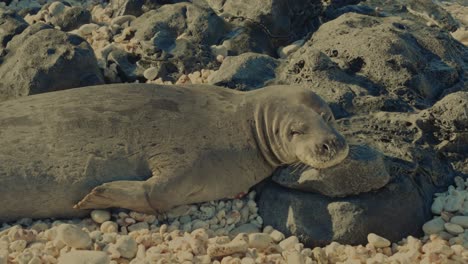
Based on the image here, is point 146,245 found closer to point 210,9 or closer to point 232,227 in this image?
point 232,227

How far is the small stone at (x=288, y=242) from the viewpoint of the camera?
4660 mm

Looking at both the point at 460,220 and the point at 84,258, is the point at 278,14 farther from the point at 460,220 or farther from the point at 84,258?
the point at 84,258

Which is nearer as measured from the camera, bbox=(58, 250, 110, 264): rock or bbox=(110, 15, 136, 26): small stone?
bbox=(58, 250, 110, 264): rock

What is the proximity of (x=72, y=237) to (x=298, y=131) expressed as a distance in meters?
1.86

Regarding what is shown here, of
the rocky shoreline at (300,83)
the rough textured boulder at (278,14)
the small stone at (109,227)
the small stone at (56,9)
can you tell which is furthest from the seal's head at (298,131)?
the small stone at (56,9)

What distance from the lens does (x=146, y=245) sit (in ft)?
14.7

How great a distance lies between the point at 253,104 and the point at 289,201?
0.91 meters

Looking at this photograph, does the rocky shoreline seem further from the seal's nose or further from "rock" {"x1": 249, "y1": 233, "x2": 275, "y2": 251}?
the seal's nose

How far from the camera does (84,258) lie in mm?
4055

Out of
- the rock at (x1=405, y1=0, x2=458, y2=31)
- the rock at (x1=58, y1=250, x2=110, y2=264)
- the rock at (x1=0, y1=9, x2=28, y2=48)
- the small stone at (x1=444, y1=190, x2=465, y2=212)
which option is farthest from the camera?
Result: the rock at (x1=405, y1=0, x2=458, y2=31)

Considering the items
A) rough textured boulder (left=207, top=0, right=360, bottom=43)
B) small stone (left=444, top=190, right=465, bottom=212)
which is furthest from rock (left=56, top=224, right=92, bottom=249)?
rough textured boulder (left=207, top=0, right=360, bottom=43)

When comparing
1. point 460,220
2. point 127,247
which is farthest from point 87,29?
point 460,220

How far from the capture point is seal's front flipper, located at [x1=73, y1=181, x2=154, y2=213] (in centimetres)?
468

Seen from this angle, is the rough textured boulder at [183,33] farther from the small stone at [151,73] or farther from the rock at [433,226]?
the rock at [433,226]
